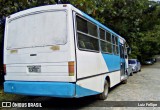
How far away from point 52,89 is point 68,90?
1.60 ft

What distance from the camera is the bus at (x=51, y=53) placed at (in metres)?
5.85

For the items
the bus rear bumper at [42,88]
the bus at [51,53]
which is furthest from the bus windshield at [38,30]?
the bus rear bumper at [42,88]

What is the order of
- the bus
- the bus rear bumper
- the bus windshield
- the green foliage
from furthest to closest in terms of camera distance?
the green foliage
the bus windshield
the bus
the bus rear bumper

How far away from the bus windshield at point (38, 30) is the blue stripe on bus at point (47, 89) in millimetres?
1098

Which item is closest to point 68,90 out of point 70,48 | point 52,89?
point 52,89

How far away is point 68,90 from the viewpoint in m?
5.65

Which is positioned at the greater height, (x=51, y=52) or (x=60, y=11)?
(x=60, y=11)

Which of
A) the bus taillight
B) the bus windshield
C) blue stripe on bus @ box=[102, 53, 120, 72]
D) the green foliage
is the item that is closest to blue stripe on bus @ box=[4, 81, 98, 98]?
the bus taillight

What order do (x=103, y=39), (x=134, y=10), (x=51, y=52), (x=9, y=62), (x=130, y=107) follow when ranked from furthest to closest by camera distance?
(x=134, y=10)
(x=103, y=39)
(x=130, y=107)
(x=9, y=62)
(x=51, y=52)

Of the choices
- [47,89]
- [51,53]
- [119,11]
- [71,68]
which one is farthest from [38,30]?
[119,11]

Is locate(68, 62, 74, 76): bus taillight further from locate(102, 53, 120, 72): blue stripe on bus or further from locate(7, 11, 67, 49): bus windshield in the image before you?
locate(102, 53, 120, 72): blue stripe on bus

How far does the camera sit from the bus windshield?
238 inches

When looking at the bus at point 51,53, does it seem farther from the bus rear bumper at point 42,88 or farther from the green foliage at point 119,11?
the green foliage at point 119,11

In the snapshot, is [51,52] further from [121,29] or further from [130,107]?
[121,29]
